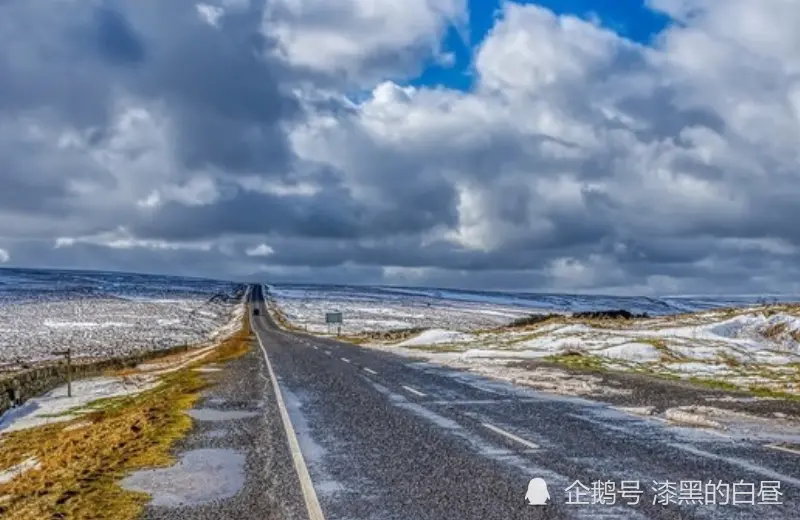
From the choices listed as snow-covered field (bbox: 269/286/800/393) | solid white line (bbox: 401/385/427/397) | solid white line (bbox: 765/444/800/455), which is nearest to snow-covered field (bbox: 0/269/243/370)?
snow-covered field (bbox: 269/286/800/393)

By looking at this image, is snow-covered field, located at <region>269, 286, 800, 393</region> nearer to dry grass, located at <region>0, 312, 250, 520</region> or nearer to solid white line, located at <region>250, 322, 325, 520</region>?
solid white line, located at <region>250, 322, 325, 520</region>

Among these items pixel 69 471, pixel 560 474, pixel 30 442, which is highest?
pixel 560 474

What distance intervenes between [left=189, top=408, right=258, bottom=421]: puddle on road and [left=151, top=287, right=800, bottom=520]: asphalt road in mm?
790

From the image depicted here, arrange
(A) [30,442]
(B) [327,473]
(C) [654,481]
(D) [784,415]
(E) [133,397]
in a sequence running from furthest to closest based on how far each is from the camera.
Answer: (E) [133,397]
(A) [30,442]
(D) [784,415]
(B) [327,473]
(C) [654,481]

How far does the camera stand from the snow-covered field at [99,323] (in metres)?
79.1

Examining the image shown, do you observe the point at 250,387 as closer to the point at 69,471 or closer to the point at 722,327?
the point at 69,471

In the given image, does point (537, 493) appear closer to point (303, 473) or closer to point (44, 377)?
point (303, 473)

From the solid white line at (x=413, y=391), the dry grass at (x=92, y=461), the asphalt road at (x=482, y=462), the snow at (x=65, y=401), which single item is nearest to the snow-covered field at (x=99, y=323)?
the snow at (x=65, y=401)

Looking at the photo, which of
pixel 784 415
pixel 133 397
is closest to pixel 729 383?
pixel 784 415

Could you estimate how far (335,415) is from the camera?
65.5 ft

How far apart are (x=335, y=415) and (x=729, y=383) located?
1478 centimetres

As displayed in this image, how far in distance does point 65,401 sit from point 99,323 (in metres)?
83.8

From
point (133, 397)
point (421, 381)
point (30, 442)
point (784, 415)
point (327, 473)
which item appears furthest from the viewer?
point (133, 397)

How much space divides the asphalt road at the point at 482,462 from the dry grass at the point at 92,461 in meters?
1.57
